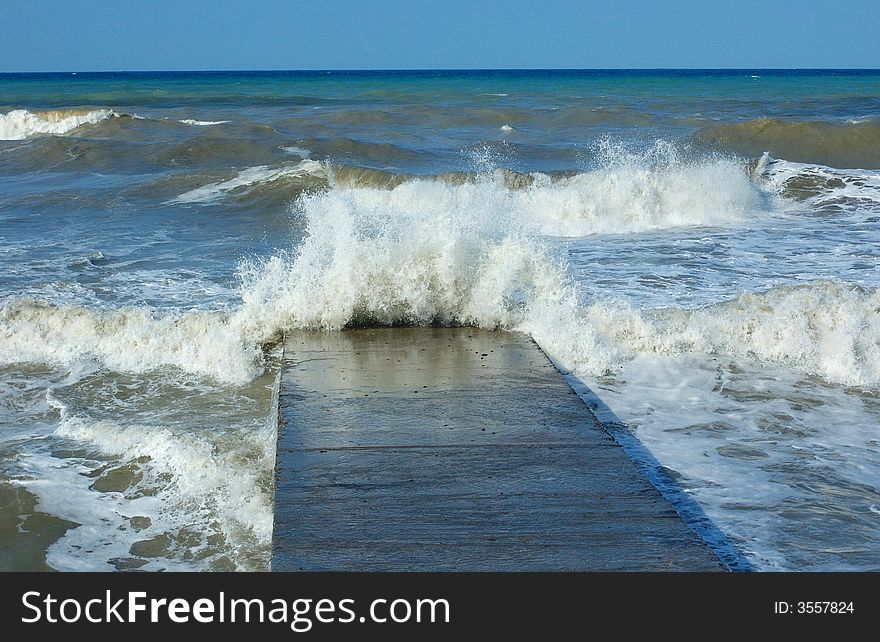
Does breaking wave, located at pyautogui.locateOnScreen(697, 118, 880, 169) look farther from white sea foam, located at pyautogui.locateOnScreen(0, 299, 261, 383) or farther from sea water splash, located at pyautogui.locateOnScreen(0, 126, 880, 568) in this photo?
white sea foam, located at pyautogui.locateOnScreen(0, 299, 261, 383)

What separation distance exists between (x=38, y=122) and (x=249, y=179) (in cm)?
1828

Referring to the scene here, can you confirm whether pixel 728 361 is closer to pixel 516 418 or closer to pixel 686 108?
pixel 516 418

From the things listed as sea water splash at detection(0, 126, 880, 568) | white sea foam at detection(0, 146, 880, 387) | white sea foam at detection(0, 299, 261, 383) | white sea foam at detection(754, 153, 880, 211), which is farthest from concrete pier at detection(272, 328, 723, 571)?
white sea foam at detection(754, 153, 880, 211)

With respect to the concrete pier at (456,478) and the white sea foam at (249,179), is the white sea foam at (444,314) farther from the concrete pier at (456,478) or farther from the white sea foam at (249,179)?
the white sea foam at (249,179)

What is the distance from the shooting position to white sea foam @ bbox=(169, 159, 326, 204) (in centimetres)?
1473

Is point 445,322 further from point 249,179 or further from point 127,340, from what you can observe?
point 249,179

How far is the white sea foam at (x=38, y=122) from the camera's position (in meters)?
29.5

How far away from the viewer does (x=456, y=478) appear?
13.4 feet

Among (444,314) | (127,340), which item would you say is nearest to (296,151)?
(127,340)

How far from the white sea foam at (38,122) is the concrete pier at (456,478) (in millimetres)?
26275

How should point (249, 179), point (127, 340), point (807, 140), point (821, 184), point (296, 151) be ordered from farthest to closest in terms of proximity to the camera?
1. point (807, 140)
2. point (296, 151)
3. point (249, 179)
4. point (821, 184)
5. point (127, 340)

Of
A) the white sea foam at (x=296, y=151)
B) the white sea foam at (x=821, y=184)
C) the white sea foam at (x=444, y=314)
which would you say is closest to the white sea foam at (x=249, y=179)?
the white sea foam at (x=296, y=151)

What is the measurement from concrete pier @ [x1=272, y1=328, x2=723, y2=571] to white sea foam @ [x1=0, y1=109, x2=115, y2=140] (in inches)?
1034
